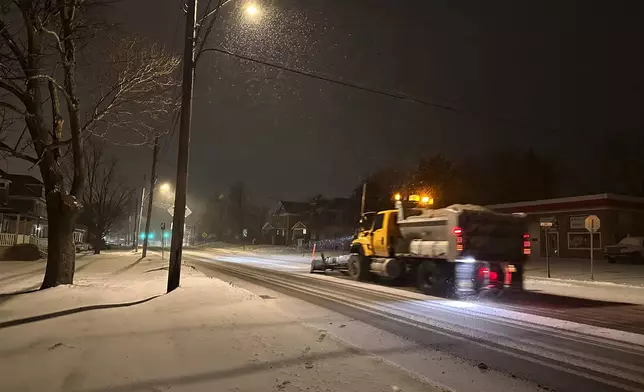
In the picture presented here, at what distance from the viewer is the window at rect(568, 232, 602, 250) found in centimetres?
3556

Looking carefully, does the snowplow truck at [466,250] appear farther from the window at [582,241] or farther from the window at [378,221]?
the window at [582,241]

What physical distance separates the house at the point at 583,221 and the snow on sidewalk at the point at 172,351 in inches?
1165

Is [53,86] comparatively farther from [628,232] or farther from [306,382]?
[628,232]

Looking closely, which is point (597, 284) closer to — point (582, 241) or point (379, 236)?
point (379, 236)

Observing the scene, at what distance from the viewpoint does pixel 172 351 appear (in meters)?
6.66

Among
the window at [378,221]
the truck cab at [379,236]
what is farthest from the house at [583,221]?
the window at [378,221]

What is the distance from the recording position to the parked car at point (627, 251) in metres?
30.4

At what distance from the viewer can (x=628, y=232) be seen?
36.2m

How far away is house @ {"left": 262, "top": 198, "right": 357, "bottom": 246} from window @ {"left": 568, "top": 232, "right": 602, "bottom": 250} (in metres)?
38.2

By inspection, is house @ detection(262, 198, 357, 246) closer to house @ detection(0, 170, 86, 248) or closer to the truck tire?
house @ detection(0, 170, 86, 248)

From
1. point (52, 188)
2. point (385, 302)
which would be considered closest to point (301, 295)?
point (385, 302)

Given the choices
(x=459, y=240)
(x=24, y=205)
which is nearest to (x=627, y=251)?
(x=459, y=240)

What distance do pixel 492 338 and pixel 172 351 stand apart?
5.06m

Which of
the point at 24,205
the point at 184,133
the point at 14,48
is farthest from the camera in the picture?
the point at 24,205
